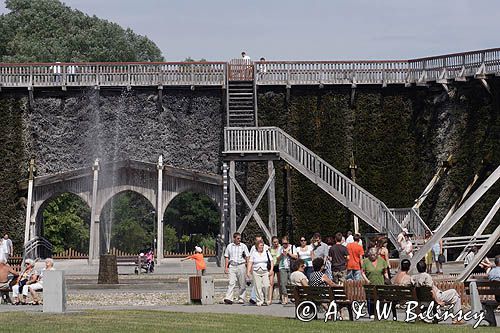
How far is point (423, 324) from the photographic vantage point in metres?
Result: 22.7

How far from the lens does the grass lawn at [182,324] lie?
21516mm

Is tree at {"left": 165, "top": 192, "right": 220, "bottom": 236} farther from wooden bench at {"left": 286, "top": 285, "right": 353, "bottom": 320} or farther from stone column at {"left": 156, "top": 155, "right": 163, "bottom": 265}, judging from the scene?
wooden bench at {"left": 286, "top": 285, "right": 353, "bottom": 320}

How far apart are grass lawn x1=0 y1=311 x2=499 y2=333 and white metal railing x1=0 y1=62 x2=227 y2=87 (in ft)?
77.8

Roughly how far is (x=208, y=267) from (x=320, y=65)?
8873 mm

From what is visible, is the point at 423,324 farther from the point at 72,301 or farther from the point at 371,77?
the point at 371,77

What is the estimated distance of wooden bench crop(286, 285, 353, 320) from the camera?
78.2 feet

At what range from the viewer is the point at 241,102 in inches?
1881

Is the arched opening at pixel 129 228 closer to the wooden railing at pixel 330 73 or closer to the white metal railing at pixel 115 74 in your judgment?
the white metal railing at pixel 115 74

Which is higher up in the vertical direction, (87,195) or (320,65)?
(320,65)

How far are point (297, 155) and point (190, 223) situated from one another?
4445cm

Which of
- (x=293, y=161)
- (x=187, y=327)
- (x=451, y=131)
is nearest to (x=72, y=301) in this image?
(x=187, y=327)

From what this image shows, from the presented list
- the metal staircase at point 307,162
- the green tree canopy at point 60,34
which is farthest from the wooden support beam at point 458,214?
the green tree canopy at point 60,34

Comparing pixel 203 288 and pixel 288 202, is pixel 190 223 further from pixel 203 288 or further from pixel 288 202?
pixel 203 288

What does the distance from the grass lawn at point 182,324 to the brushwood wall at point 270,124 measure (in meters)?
23.0
